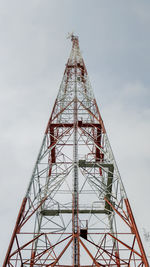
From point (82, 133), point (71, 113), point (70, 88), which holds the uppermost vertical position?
point (70, 88)

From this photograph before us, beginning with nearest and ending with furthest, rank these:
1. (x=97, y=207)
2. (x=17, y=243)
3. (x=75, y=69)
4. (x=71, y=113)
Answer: (x=17, y=243) < (x=97, y=207) < (x=71, y=113) < (x=75, y=69)

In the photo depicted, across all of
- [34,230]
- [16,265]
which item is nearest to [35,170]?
[34,230]

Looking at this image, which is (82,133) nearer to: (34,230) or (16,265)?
(34,230)

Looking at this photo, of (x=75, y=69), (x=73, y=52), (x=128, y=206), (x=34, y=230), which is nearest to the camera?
(x=128, y=206)

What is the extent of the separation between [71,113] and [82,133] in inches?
103

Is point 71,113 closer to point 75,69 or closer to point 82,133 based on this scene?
point 82,133

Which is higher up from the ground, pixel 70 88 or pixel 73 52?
pixel 73 52

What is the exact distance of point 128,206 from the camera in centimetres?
1274

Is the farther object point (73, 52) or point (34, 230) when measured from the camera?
point (73, 52)

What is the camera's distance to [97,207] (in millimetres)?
17203

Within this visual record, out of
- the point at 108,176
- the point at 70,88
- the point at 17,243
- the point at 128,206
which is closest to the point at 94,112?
the point at 70,88

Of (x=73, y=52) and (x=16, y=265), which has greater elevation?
(x=73, y=52)

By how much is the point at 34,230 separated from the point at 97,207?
14.5 feet

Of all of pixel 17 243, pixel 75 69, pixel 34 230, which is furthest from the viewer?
pixel 75 69
